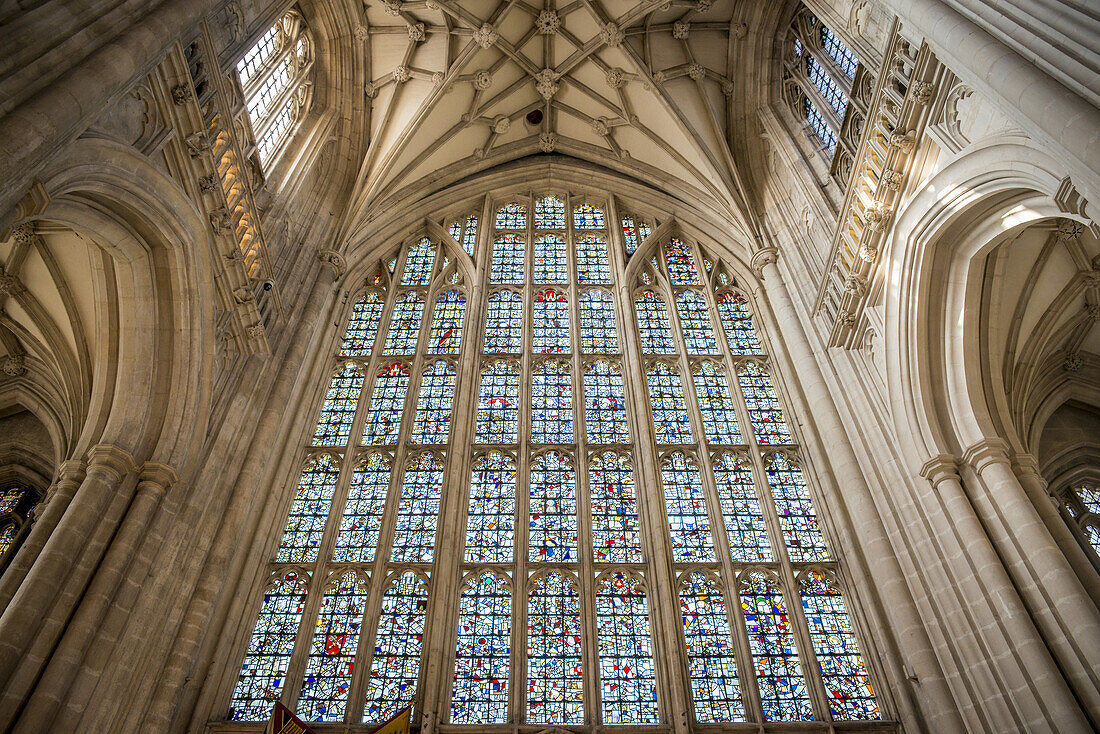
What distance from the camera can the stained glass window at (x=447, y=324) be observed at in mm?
14766

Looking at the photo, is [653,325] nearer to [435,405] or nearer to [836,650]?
[435,405]

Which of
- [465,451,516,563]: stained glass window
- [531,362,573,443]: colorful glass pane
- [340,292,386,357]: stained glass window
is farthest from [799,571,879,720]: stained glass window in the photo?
[340,292,386,357]: stained glass window

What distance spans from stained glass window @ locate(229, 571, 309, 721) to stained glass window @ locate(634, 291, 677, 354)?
716cm

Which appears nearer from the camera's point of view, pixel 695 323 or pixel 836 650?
pixel 836 650

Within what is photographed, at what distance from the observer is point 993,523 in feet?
27.6

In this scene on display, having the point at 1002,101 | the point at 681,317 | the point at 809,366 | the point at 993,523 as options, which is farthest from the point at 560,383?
the point at 1002,101

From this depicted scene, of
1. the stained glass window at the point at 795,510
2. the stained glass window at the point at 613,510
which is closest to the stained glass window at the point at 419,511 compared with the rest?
the stained glass window at the point at 613,510

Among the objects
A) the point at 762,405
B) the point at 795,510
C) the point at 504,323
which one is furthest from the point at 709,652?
the point at 504,323

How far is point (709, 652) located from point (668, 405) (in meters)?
4.50

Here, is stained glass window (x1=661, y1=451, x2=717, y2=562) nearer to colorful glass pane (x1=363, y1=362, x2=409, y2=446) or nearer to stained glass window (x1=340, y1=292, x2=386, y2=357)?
colorful glass pane (x1=363, y1=362, x2=409, y2=446)

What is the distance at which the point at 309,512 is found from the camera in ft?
38.3

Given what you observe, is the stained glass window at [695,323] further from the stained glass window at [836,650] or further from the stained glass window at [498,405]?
the stained glass window at [836,650]

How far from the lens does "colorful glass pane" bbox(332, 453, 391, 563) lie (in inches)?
440

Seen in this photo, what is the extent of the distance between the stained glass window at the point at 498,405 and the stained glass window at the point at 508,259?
2766mm
